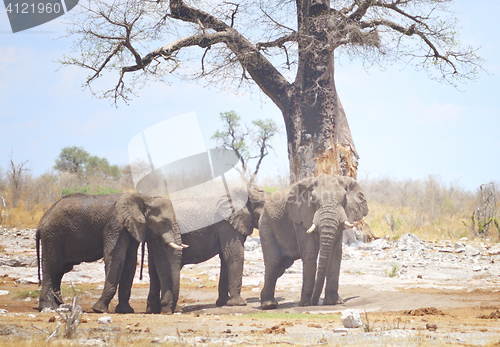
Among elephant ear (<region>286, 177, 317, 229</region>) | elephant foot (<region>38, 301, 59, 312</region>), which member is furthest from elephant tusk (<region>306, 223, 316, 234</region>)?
elephant foot (<region>38, 301, 59, 312</region>)

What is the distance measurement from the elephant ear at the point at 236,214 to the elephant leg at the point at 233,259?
0.36ft

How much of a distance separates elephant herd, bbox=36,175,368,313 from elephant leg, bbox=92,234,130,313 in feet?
0.05

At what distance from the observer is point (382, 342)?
5047 millimetres

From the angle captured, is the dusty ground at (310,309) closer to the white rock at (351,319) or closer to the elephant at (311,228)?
the white rock at (351,319)

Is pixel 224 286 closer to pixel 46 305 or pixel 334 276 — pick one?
pixel 334 276

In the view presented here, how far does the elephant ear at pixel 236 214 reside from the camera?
10047mm

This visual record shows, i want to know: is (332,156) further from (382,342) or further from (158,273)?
(382,342)

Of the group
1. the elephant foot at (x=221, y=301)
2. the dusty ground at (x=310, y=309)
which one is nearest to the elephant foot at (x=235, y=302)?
the dusty ground at (x=310, y=309)

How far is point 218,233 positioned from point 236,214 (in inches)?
20.0

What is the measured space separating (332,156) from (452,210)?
15.3 m

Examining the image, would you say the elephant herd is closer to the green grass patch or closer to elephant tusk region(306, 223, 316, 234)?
elephant tusk region(306, 223, 316, 234)

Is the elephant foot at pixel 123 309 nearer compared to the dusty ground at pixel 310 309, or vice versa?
the dusty ground at pixel 310 309

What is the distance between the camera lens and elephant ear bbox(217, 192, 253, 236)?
33.0 feet

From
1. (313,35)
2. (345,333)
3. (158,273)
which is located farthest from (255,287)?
(313,35)
